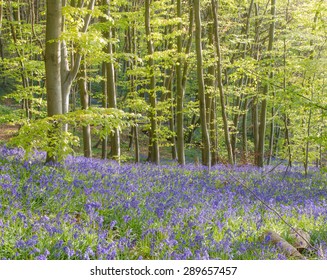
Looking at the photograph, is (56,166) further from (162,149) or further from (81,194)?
(162,149)

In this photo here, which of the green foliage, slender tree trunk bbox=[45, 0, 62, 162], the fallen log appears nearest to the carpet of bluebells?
the fallen log

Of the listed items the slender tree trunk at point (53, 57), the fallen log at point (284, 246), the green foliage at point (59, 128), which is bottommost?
the fallen log at point (284, 246)

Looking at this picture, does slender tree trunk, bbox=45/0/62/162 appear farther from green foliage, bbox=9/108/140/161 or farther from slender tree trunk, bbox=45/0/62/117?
green foliage, bbox=9/108/140/161

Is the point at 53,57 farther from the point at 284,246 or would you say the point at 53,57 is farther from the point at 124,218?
the point at 284,246

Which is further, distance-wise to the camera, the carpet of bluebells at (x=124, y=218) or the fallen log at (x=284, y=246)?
the fallen log at (x=284, y=246)

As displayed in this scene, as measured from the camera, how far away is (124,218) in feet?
16.1

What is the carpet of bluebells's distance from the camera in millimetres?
4020

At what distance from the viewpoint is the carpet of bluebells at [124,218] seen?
4.02m

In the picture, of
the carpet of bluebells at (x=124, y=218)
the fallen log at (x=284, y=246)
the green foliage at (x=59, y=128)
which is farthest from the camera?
the green foliage at (x=59, y=128)

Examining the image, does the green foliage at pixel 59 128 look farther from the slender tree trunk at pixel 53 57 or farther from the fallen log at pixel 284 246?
the fallen log at pixel 284 246

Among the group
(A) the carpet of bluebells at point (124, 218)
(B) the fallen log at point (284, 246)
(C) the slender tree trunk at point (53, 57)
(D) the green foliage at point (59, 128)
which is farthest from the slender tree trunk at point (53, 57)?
(B) the fallen log at point (284, 246)

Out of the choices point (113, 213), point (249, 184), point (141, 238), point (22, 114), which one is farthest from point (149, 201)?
point (22, 114)

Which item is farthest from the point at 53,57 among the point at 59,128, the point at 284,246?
the point at 284,246

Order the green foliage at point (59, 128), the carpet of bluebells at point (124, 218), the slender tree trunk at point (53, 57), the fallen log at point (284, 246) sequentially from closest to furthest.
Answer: the carpet of bluebells at point (124, 218), the fallen log at point (284, 246), the green foliage at point (59, 128), the slender tree trunk at point (53, 57)
